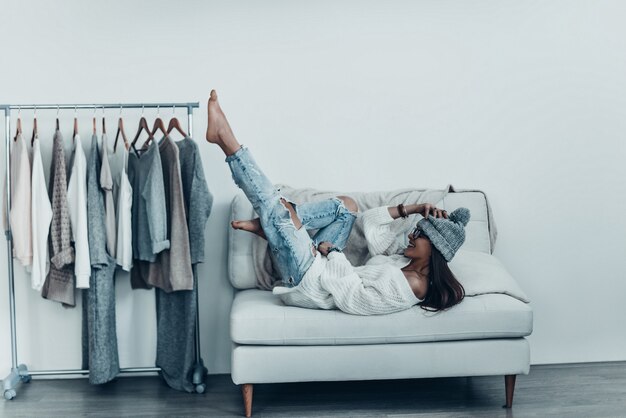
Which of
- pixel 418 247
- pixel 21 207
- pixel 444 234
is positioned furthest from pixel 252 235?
pixel 21 207

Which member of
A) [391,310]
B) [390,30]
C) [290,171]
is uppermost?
[390,30]

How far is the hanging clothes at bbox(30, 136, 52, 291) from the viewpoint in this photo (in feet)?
12.0

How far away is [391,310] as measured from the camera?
326 centimetres

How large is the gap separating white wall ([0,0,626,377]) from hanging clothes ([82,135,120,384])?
288 millimetres

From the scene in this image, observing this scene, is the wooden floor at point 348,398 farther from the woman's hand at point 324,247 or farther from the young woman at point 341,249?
the woman's hand at point 324,247

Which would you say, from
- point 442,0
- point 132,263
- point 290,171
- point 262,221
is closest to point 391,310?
point 262,221

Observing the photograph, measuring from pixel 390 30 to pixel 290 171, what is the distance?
0.89m

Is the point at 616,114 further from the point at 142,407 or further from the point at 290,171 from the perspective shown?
the point at 142,407

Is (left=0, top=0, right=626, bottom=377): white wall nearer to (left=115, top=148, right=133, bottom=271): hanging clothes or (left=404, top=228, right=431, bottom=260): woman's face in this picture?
(left=115, top=148, right=133, bottom=271): hanging clothes

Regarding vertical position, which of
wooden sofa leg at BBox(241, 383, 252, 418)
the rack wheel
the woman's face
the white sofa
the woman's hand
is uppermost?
the woman's face

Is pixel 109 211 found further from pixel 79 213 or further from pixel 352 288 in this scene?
pixel 352 288

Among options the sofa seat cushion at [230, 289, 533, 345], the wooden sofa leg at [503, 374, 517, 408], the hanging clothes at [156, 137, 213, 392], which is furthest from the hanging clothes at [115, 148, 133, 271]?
the wooden sofa leg at [503, 374, 517, 408]

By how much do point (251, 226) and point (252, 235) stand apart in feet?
0.75

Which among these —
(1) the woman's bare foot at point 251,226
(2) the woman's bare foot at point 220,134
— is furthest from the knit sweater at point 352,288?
(2) the woman's bare foot at point 220,134
